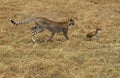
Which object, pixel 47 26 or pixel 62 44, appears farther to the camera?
pixel 47 26

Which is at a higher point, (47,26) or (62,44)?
(47,26)

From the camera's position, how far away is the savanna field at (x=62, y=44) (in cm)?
941

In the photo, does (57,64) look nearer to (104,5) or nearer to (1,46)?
(1,46)

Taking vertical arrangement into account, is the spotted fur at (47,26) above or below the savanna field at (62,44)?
above

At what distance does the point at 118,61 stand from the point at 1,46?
11.8 feet

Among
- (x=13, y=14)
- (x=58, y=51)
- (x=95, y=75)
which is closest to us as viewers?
(x=95, y=75)

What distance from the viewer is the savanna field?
9414mm

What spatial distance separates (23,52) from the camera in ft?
35.5

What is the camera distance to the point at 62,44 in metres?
11.9

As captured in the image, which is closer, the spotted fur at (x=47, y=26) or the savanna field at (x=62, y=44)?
the savanna field at (x=62, y=44)

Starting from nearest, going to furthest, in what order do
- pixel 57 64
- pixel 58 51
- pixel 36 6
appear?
pixel 57 64
pixel 58 51
pixel 36 6

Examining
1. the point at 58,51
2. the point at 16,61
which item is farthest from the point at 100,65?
the point at 16,61

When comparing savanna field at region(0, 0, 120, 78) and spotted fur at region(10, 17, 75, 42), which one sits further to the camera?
spotted fur at region(10, 17, 75, 42)

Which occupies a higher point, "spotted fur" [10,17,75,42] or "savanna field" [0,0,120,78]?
"spotted fur" [10,17,75,42]
